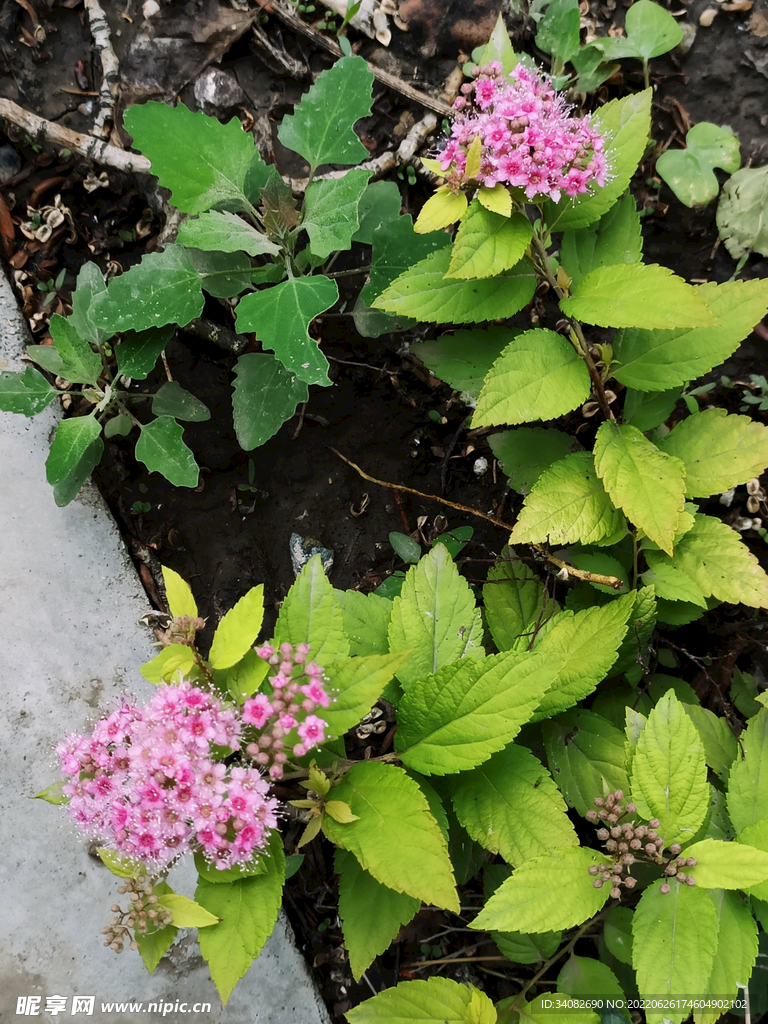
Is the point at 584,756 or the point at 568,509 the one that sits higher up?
the point at 568,509

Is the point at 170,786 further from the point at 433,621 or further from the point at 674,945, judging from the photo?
the point at 674,945

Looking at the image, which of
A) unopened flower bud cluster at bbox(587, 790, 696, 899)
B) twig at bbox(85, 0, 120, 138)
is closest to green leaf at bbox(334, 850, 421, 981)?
unopened flower bud cluster at bbox(587, 790, 696, 899)

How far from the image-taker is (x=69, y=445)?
6.52ft

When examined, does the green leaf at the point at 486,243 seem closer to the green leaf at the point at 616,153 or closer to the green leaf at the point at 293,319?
the green leaf at the point at 616,153

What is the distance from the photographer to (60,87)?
7.95 ft

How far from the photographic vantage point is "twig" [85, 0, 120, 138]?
7.79ft

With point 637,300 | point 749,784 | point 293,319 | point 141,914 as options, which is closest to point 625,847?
point 749,784

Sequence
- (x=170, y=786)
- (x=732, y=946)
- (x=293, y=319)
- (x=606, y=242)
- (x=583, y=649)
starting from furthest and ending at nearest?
(x=606, y=242), (x=293, y=319), (x=583, y=649), (x=732, y=946), (x=170, y=786)

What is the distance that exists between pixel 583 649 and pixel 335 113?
1611mm

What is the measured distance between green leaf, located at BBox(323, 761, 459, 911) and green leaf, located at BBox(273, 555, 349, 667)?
0.90 ft

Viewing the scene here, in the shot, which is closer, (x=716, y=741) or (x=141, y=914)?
(x=141, y=914)

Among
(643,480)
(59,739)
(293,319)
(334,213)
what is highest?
(334,213)

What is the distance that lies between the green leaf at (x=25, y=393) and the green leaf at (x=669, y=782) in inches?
74.3

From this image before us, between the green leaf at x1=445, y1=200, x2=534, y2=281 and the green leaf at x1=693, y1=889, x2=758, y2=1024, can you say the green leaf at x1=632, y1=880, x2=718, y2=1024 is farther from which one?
the green leaf at x1=445, y1=200, x2=534, y2=281
